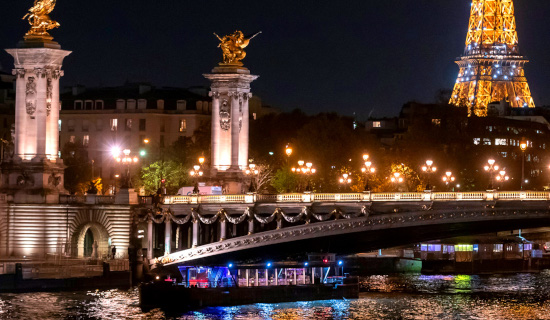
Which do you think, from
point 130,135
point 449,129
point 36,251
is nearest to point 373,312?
point 36,251

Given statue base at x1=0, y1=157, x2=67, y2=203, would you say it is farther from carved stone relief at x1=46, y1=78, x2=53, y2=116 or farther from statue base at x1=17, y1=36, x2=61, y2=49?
statue base at x1=17, y1=36, x2=61, y2=49

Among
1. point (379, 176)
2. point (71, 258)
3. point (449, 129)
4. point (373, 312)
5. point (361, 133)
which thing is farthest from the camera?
point (361, 133)

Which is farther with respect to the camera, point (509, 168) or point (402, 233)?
point (509, 168)

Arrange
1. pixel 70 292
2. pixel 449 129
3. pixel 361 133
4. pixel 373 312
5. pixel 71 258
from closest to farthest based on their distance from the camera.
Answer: pixel 373 312 < pixel 70 292 < pixel 71 258 < pixel 449 129 < pixel 361 133

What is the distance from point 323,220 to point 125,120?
64.2 m

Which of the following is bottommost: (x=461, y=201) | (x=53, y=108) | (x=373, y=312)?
(x=373, y=312)

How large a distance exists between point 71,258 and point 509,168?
61.5m

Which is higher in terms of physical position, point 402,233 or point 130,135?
point 130,135

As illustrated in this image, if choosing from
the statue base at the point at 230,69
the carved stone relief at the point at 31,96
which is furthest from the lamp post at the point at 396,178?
the carved stone relief at the point at 31,96

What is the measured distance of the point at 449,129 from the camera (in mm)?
140000

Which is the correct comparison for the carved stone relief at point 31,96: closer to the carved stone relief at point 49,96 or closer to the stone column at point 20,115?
the stone column at point 20,115

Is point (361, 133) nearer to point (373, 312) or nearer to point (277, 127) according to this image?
point (277, 127)

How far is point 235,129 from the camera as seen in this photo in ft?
353

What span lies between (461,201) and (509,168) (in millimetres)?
59257
